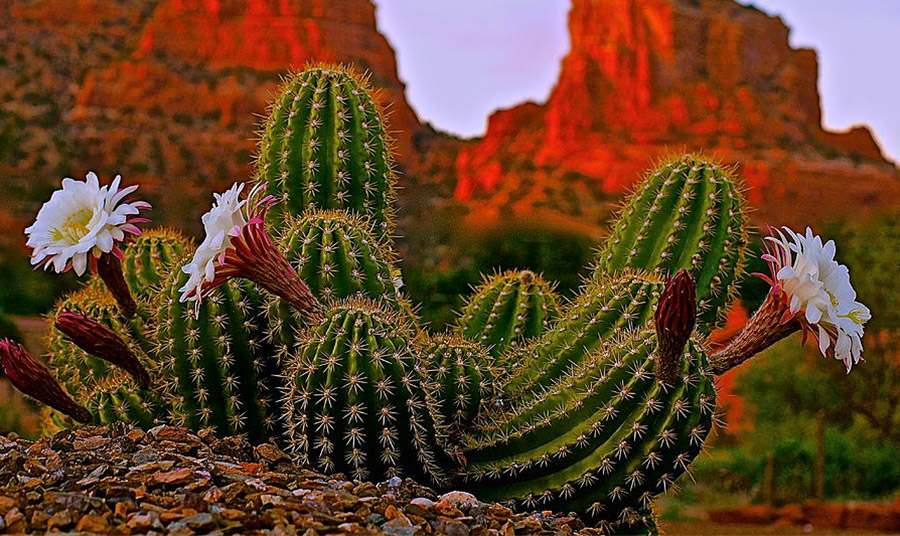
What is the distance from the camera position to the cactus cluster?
10.8ft

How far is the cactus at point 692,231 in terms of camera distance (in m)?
4.23

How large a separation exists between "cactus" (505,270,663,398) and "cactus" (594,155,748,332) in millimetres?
299

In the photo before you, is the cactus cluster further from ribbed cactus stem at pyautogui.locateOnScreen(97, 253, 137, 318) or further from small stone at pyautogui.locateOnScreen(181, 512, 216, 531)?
small stone at pyautogui.locateOnScreen(181, 512, 216, 531)

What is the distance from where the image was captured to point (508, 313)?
4.53 meters

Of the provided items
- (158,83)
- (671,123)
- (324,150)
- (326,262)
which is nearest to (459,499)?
(326,262)

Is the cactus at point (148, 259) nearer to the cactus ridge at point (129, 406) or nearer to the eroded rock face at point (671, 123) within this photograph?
the cactus ridge at point (129, 406)

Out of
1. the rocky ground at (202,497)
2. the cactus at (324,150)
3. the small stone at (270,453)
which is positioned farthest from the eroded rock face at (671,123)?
the rocky ground at (202,497)

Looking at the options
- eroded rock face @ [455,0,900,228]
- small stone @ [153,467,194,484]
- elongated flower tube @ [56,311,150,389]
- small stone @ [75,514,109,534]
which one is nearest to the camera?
small stone @ [75,514,109,534]

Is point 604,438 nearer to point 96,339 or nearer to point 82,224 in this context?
point 96,339

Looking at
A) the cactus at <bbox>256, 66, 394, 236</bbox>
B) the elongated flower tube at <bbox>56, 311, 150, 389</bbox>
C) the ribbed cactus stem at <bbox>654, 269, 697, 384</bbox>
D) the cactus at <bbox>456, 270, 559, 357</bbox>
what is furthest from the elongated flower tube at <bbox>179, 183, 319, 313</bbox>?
the cactus at <bbox>456, 270, 559, 357</bbox>

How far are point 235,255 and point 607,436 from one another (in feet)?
4.29

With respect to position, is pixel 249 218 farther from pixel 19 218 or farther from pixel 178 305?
pixel 19 218

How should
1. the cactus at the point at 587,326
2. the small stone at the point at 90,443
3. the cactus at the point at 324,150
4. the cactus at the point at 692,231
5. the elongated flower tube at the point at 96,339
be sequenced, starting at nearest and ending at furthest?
1. the small stone at the point at 90,443
2. the elongated flower tube at the point at 96,339
3. the cactus at the point at 587,326
4. the cactus at the point at 324,150
5. the cactus at the point at 692,231

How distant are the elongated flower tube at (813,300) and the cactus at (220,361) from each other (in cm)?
172
